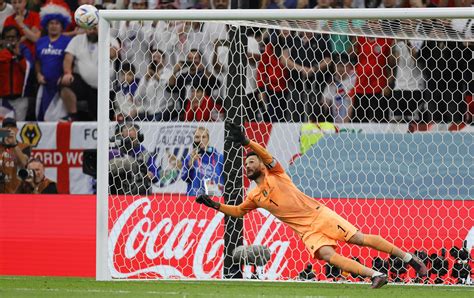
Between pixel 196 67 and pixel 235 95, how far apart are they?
1628 mm

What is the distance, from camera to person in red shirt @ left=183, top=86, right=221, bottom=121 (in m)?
13.4

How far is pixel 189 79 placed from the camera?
13.6 meters

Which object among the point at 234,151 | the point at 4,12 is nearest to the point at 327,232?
the point at 234,151

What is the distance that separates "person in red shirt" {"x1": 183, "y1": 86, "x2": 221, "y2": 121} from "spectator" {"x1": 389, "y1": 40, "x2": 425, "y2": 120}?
6.79 feet

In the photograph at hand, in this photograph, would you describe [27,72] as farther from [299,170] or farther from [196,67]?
[299,170]

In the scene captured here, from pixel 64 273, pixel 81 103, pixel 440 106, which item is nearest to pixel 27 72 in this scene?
pixel 81 103

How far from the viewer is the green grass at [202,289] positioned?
31.0 ft

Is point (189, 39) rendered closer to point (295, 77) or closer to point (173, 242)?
point (295, 77)

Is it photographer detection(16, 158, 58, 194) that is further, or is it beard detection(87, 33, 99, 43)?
beard detection(87, 33, 99, 43)

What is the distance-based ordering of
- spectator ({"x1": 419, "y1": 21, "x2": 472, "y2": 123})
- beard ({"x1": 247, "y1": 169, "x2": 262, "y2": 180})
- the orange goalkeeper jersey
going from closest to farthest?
the orange goalkeeper jersey, beard ({"x1": 247, "y1": 169, "x2": 262, "y2": 180}), spectator ({"x1": 419, "y1": 21, "x2": 472, "y2": 123})

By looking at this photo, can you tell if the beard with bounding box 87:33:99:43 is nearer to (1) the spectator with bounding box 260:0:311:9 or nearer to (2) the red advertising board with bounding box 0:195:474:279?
(1) the spectator with bounding box 260:0:311:9

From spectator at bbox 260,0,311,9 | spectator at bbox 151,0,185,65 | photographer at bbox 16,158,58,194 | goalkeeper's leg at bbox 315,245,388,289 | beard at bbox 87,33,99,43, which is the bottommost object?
photographer at bbox 16,158,58,194

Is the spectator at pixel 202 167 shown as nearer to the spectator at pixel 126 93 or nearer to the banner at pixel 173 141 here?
the banner at pixel 173 141

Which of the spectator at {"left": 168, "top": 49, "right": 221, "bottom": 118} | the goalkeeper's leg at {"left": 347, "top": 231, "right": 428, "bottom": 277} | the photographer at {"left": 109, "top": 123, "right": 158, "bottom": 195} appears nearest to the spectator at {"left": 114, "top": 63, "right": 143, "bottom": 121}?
the photographer at {"left": 109, "top": 123, "right": 158, "bottom": 195}
